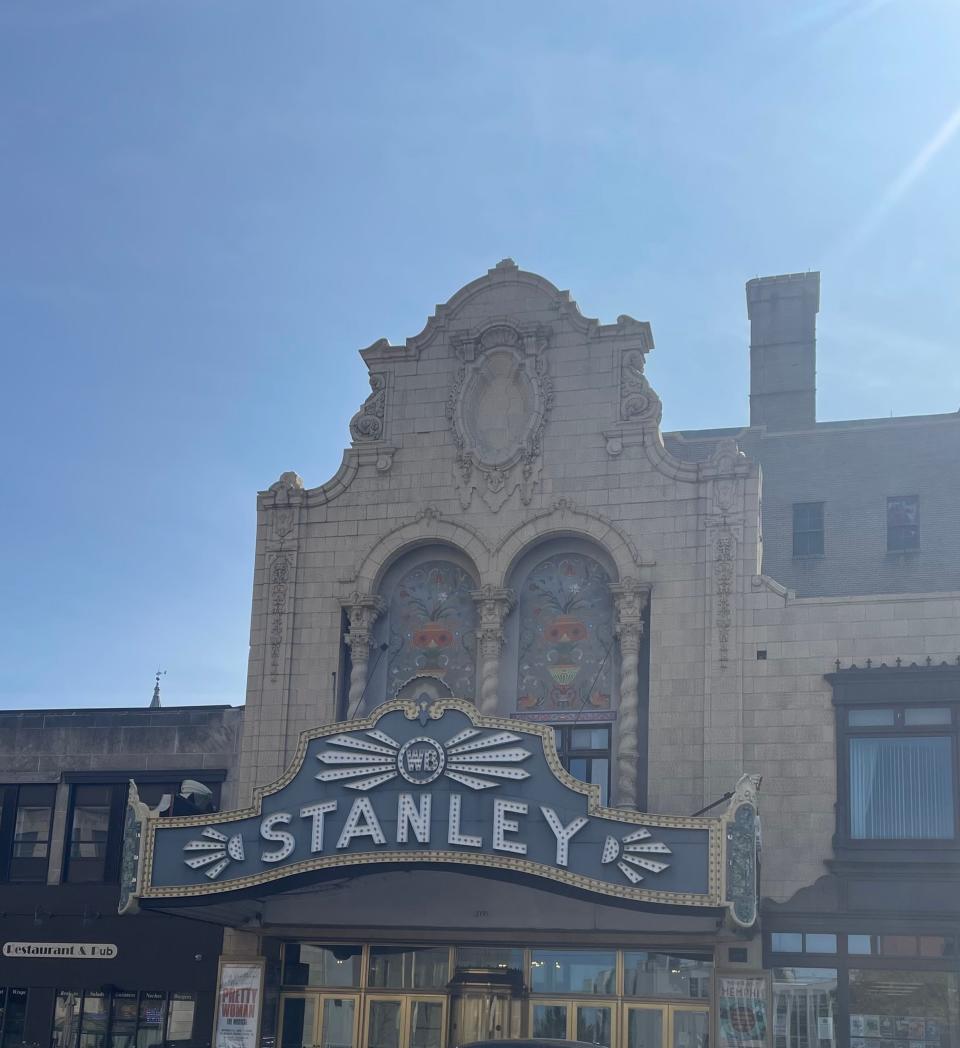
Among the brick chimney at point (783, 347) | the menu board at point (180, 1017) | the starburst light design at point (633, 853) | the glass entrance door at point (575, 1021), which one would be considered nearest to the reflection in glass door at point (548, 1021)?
the glass entrance door at point (575, 1021)

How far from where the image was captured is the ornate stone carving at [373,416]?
36094 millimetres

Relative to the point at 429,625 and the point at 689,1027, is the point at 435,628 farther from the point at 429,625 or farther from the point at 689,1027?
the point at 689,1027

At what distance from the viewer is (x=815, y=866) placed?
1192 inches

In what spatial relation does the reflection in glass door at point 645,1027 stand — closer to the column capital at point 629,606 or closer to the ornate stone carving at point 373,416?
the column capital at point 629,606

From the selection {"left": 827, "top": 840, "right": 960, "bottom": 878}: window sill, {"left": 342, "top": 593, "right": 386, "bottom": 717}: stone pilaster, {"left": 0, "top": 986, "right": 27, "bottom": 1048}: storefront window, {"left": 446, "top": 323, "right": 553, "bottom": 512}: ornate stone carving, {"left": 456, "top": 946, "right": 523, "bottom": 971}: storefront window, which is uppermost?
{"left": 446, "top": 323, "right": 553, "bottom": 512}: ornate stone carving

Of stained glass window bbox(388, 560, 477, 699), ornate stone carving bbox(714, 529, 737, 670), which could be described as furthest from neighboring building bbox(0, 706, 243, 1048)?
ornate stone carving bbox(714, 529, 737, 670)

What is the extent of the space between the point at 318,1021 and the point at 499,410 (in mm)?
13674

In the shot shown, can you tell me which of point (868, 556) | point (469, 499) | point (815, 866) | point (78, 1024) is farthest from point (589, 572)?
point (78, 1024)

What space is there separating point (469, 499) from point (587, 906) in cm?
915

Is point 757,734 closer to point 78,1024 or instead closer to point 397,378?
point 397,378

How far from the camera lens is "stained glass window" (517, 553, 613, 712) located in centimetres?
3328

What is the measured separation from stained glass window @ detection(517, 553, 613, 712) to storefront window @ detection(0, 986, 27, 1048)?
13.6 metres

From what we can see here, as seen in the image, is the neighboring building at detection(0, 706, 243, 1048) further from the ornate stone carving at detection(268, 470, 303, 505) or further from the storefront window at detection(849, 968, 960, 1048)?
the storefront window at detection(849, 968, 960, 1048)

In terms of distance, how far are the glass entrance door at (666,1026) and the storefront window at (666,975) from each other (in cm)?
27
